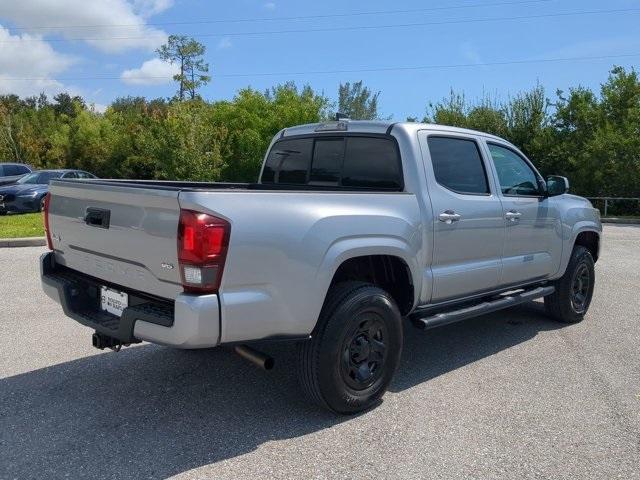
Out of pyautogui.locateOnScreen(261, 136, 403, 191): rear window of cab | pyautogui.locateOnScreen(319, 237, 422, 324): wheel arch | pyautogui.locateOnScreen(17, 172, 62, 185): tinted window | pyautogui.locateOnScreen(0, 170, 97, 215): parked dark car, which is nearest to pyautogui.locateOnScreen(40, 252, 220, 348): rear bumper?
pyautogui.locateOnScreen(319, 237, 422, 324): wheel arch

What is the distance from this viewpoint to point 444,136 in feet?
15.4

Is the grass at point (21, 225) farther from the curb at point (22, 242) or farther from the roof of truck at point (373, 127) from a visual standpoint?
the roof of truck at point (373, 127)

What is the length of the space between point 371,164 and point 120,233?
6.65 ft

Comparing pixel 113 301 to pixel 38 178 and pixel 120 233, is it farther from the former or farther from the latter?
pixel 38 178

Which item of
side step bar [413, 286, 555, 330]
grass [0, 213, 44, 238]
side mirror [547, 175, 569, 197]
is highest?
side mirror [547, 175, 569, 197]

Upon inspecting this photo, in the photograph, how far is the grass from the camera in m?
12.3

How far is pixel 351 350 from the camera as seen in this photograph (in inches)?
147

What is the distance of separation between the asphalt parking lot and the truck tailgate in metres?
0.93

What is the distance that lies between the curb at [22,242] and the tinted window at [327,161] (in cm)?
857

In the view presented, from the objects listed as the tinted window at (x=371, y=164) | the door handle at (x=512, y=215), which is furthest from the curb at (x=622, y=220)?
the tinted window at (x=371, y=164)

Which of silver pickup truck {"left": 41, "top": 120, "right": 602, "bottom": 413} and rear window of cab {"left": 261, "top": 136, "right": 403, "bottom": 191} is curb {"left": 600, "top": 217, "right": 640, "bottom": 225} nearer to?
silver pickup truck {"left": 41, "top": 120, "right": 602, "bottom": 413}

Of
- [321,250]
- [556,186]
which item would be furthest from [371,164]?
[556,186]

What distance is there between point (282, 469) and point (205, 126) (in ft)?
71.3

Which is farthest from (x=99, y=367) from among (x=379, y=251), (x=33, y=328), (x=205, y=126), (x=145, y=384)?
(x=205, y=126)
